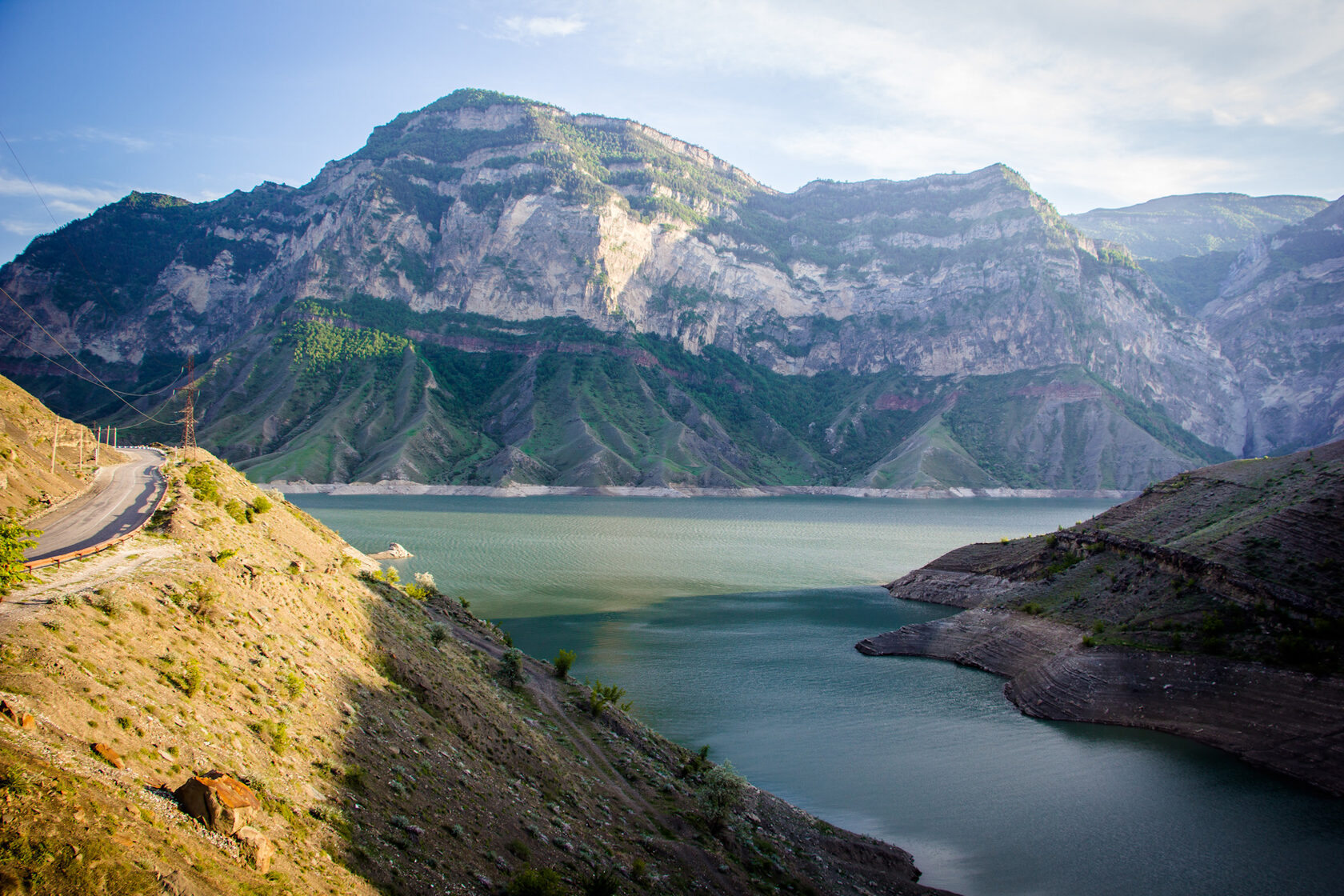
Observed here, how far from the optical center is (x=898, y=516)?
166m

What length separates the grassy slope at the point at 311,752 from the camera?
36.6ft

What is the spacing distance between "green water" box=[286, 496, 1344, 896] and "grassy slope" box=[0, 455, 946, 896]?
20.0 ft

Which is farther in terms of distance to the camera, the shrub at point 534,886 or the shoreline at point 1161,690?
the shoreline at point 1161,690

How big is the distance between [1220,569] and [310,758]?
50933 millimetres

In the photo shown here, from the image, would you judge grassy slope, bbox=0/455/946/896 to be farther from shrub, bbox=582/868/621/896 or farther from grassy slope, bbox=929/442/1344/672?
grassy slope, bbox=929/442/1344/672

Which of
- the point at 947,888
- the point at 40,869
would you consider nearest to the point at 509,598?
the point at 947,888

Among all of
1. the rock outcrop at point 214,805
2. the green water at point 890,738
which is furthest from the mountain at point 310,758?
the green water at point 890,738

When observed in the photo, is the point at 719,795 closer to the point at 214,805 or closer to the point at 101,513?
the point at 214,805

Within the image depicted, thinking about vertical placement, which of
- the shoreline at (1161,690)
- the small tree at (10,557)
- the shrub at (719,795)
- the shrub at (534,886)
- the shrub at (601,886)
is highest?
the small tree at (10,557)

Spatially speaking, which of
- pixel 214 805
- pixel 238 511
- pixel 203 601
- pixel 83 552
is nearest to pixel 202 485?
pixel 238 511

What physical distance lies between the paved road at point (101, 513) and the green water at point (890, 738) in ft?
85.3

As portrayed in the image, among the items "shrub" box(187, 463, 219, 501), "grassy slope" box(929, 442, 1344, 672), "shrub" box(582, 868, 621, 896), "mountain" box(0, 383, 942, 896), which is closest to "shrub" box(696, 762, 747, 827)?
"mountain" box(0, 383, 942, 896)

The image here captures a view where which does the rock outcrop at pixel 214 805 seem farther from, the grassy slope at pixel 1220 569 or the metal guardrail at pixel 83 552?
the grassy slope at pixel 1220 569

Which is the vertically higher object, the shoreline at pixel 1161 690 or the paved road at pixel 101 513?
the paved road at pixel 101 513
